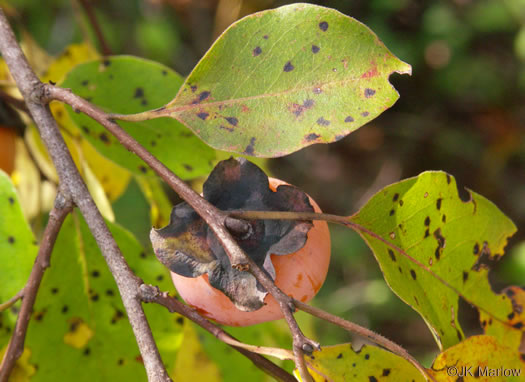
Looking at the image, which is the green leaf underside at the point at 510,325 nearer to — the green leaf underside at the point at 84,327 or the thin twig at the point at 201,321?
the thin twig at the point at 201,321

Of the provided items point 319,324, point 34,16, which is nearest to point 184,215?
point 319,324

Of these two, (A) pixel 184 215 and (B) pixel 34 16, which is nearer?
(A) pixel 184 215

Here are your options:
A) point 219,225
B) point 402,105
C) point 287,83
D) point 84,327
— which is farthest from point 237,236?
point 402,105

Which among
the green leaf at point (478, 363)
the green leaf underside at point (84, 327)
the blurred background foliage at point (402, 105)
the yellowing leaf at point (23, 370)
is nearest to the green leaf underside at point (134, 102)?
the green leaf underside at point (84, 327)

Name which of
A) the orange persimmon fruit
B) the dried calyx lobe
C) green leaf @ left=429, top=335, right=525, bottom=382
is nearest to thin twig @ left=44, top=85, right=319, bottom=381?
the dried calyx lobe

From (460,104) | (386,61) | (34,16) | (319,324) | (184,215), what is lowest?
(319,324)

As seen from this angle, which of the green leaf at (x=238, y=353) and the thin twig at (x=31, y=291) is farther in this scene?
the green leaf at (x=238, y=353)

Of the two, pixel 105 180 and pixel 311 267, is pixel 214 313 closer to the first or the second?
pixel 311 267
